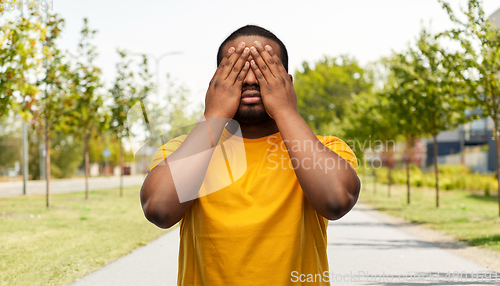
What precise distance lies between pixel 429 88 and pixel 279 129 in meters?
13.3

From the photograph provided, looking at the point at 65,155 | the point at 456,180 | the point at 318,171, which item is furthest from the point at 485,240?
the point at 65,155

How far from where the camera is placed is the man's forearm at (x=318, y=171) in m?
1.41

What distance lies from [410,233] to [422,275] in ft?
15.2

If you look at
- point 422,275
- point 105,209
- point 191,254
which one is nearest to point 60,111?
point 105,209

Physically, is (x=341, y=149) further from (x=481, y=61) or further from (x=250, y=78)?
(x=481, y=61)

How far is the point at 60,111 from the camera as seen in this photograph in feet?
49.1

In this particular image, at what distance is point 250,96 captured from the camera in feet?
4.80

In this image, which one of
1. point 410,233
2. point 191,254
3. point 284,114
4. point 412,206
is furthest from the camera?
point 412,206

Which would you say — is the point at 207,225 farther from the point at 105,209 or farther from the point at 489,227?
the point at 105,209

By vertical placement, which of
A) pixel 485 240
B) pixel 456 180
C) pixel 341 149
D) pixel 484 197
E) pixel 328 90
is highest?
pixel 328 90

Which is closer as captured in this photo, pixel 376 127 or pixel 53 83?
pixel 53 83

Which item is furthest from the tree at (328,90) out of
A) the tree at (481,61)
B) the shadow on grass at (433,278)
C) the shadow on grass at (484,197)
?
the shadow on grass at (433,278)

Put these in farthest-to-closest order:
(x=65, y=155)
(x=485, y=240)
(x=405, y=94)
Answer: (x=65, y=155), (x=405, y=94), (x=485, y=240)

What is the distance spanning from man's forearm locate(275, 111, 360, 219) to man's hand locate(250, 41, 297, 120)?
28 mm
